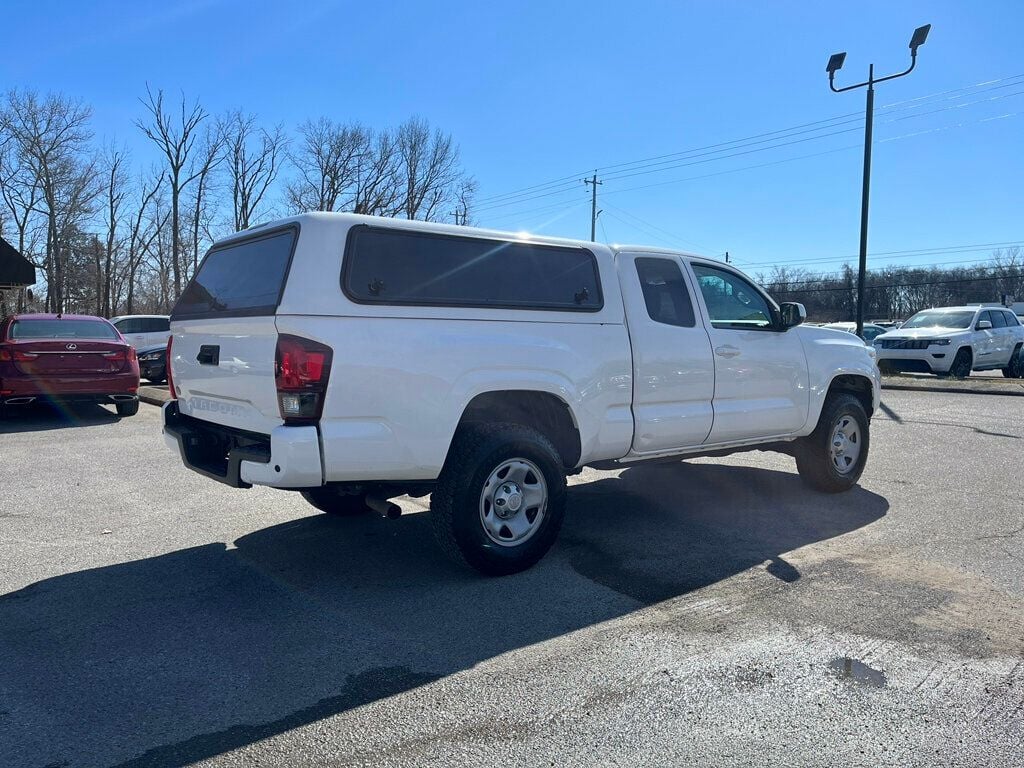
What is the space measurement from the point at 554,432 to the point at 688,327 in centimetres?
137

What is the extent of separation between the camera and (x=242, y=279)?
4859 millimetres

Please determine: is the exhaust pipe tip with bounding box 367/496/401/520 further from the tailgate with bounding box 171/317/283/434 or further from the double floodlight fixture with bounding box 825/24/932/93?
the double floodlight fixture with bounding box 825/24/932/93

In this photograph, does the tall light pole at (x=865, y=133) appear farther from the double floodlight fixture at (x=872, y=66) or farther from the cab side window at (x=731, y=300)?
the cab side window at (x=731, y=300)

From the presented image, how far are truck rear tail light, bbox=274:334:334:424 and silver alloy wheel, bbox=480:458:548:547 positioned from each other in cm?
108

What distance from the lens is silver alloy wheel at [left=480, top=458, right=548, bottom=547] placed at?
4.63 m

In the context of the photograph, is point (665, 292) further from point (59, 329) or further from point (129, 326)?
point (129, 326)

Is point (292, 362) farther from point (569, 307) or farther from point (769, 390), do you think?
point (769, 390)

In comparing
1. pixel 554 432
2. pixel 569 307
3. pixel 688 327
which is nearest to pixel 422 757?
pixel 554 432

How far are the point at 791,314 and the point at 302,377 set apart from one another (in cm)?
410

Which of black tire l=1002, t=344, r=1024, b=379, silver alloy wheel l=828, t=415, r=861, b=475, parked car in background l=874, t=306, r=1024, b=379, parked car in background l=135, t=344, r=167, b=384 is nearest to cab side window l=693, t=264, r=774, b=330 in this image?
silver alloy wheel l=828, t=415, r=861, b=475

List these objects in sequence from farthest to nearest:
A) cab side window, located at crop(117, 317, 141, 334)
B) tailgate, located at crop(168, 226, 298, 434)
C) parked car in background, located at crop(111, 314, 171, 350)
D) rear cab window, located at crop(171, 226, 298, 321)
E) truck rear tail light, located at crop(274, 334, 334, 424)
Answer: cab side window, located at crop(117, 317, 141, 334), parked car in background, located at crop(111, 314, 171, 350), rear cab window, located at crop(171, 226, 298, 321), tailgate, located at crop(168, 226, 298, 434), truck rear tail light, located at crop(274, 334, 334, 424)

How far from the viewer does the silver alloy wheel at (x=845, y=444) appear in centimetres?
695

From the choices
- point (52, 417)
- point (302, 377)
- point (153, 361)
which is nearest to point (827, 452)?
point (302, 377)

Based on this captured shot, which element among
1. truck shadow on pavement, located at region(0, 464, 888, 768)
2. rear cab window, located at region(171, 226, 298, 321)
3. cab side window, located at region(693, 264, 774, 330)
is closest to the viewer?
truck shadow on pavement, located at region(0, 464, 888, 768)
